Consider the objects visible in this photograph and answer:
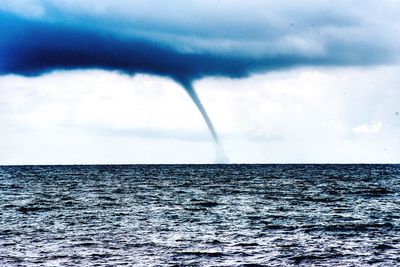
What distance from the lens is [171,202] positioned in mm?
51469

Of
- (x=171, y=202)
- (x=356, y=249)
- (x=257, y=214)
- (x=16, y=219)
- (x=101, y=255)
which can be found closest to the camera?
(x=101, y=255)

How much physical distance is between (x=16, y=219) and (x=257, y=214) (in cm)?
1771

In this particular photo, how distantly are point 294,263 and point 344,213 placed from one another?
19.9m

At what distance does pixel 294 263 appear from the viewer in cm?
2223

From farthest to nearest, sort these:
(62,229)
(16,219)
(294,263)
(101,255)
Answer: (16,219) → (62,229) → (101,255) → (294,263)

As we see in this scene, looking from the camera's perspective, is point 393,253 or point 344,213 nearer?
point 393,253

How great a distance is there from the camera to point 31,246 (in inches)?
1029

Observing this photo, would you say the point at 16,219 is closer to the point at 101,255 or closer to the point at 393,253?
the point at 101,255

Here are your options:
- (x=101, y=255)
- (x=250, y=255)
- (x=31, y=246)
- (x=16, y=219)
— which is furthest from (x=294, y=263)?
(x=16, y=219)

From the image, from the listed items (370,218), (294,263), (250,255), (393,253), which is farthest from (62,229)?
(370,218)

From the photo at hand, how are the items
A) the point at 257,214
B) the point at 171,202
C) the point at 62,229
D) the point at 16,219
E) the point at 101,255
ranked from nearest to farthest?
the point at 101,255
the point at 62,229
the point at 16,219
the point at 257,214
the point at 171,202

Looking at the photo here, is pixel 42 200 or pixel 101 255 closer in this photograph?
pixel 101 255

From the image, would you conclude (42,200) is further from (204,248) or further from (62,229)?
(204,248)

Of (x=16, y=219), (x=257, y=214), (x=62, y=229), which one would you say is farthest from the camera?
(x=257, y=214)
